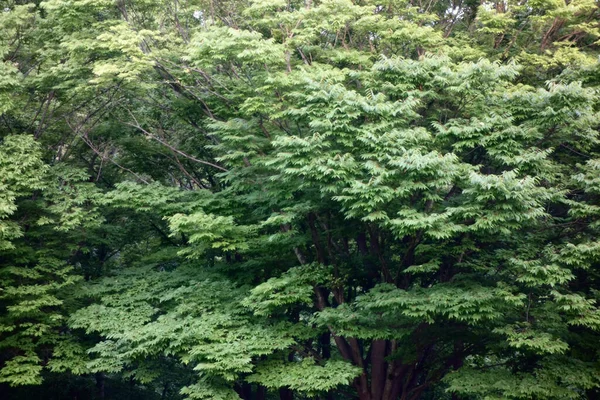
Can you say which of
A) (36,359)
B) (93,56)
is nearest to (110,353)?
(36,359)

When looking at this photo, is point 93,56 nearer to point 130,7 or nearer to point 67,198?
point 130,7

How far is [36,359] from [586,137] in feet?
33.9

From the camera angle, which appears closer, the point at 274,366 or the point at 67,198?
the point at 274,366

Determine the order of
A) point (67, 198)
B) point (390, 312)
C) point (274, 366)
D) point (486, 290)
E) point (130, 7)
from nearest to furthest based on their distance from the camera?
1. point (486, 290)
2. point (390, 312)
3. point (274, 366)
4. point (67, 198)
5. point (130, 7)

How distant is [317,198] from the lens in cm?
980

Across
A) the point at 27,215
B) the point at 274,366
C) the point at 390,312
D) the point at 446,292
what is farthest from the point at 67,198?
the point at 446,292

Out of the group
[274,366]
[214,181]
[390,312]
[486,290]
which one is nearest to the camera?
[486,290]

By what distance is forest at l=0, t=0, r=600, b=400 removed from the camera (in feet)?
27.5

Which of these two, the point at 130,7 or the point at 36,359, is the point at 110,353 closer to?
the point at 36,359

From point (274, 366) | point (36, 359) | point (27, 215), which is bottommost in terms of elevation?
point (36, 359)

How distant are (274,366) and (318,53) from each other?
6.44 m

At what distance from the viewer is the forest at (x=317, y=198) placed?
8.39 meters

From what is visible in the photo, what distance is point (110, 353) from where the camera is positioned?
33.5ft

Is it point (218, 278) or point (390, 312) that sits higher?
point (390, 312)
